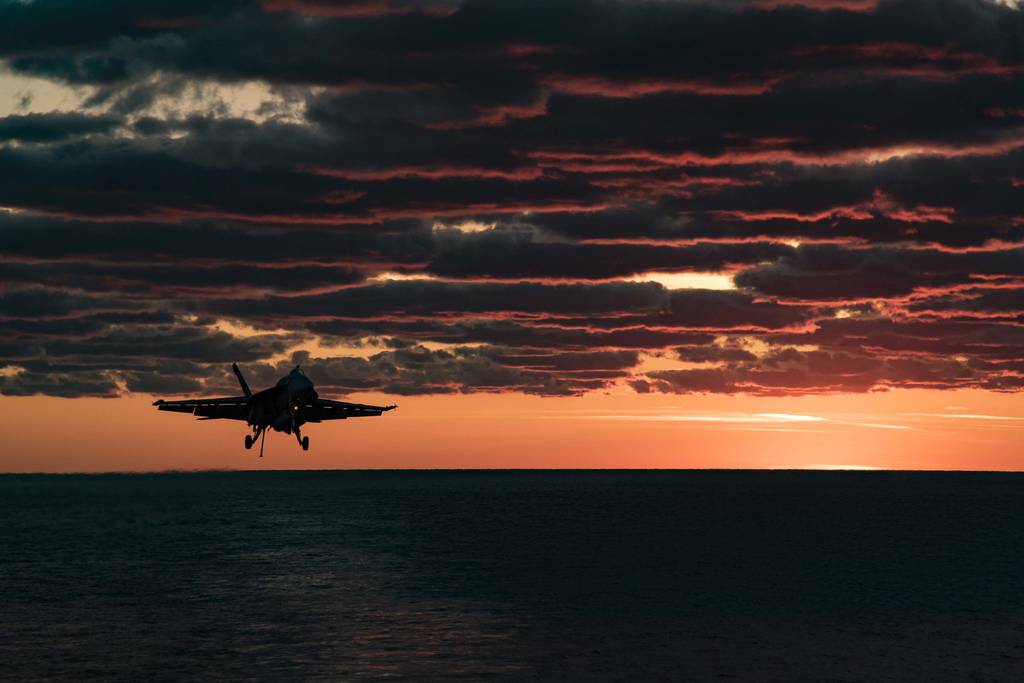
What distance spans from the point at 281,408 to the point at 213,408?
22.2 meters

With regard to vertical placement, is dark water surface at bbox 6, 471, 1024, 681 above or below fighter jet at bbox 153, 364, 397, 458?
below

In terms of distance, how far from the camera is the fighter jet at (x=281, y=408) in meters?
94.3

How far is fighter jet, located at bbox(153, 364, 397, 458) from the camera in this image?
Answer: 94.3 m

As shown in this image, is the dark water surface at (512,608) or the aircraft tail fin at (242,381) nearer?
the dark water surface at (512,608)

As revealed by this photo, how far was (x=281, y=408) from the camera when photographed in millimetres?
100500

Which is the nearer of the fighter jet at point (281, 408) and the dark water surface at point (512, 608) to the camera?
the dark water surface at point (512, 608)

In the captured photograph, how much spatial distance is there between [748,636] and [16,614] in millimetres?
42881

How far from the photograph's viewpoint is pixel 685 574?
9888 cm

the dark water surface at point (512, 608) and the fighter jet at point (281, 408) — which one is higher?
the fighter jet at point (281, 408)

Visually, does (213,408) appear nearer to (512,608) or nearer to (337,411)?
(337,411)

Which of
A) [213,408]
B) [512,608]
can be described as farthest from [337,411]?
[512,608]

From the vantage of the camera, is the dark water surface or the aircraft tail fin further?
the aircraft tail fin

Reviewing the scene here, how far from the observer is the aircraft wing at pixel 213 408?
114625 mm

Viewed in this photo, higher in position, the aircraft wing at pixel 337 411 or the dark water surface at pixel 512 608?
the aircraft wing at pixel 337 411
